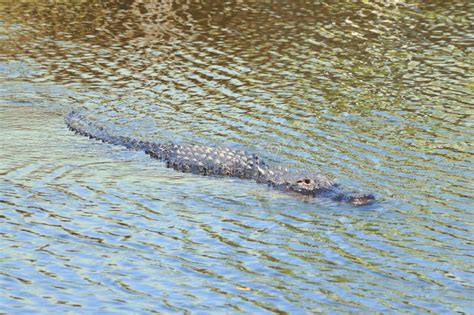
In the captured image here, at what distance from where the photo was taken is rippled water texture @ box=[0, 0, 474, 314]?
12.1 m

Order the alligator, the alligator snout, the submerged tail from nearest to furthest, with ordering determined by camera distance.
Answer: the alligator snout < the alligator < the submerged tail

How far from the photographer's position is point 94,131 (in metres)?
20.1

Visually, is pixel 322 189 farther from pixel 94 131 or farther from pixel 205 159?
pixel 94 131

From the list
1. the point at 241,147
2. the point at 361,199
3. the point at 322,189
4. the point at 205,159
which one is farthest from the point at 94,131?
the point at 361,199

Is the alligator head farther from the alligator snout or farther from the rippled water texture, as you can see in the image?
the rippled water texture

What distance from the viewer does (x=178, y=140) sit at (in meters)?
20.0

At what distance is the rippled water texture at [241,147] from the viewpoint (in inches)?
475

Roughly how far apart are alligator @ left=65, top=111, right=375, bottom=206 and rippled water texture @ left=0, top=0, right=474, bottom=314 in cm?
26

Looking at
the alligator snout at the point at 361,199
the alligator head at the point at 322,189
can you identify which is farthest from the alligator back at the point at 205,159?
the alligator snout at the point at 361,199

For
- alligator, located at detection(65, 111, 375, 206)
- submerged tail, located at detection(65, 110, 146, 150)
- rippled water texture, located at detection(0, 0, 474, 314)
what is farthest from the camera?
submerged tail, located at detection(65, 110, 146, 150)

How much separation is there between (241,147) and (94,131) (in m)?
3.42

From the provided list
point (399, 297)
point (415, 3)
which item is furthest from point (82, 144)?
point (415, 3)

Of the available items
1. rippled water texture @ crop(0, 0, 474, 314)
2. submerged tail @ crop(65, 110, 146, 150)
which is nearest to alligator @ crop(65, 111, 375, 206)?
submerged tail @ crop(65, 110, 146, 150)

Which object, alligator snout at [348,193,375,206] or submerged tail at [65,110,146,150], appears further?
submerged tail at [65,110,146,150]
